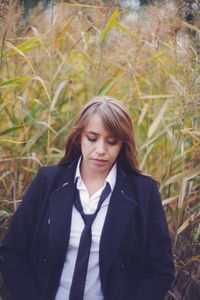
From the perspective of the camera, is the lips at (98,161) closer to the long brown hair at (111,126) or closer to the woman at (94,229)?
the woman at (94,229)

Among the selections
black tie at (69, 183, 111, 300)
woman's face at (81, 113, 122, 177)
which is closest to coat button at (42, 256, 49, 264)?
black tie at (69, 183, 111, 300)

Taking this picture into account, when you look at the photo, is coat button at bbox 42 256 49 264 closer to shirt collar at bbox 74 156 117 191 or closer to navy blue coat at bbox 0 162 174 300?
navy blue coat at bbox 0 162 174 300

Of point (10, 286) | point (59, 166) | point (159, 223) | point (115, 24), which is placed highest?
point (115, 24)

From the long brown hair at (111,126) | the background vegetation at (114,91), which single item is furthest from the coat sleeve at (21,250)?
the background vegetation at (114,91)

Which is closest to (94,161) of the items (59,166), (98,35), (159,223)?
(59,166)

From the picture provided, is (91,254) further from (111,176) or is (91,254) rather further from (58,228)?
(111,176)

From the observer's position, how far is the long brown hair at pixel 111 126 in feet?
7.69

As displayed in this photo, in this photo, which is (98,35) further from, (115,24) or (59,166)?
(59,166)

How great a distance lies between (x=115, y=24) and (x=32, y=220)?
1318mm

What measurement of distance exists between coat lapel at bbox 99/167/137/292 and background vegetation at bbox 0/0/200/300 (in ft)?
1.85

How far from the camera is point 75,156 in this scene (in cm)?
259

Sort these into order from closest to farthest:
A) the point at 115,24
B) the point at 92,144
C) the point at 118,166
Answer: the point at 92,144
the point at 118,166
the point at 115,24

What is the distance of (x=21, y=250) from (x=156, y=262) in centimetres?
59

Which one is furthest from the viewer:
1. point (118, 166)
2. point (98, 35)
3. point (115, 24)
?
point (98, 35)
